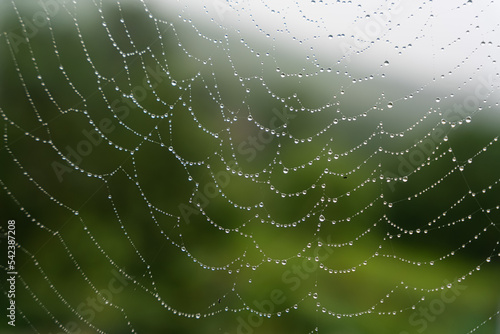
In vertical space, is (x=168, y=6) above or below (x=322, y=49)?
above

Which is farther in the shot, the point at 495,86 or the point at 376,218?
the point at 376,218

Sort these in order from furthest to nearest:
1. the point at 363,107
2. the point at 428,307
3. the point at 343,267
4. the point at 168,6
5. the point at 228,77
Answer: the point at 343,267 → the point at 428,307 → the point at 228,77 → the point at 363,107 → the point at 168,6

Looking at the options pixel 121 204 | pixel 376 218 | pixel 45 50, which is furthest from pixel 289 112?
pixel 45 50

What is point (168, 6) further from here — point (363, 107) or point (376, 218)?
point (376, 218)

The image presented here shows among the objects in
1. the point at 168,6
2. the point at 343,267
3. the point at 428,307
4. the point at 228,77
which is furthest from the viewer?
the point at 343,267

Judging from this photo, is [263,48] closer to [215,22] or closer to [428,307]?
[215,22]

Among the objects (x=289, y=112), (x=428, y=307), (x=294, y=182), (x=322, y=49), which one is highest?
(x=322, y=49)
